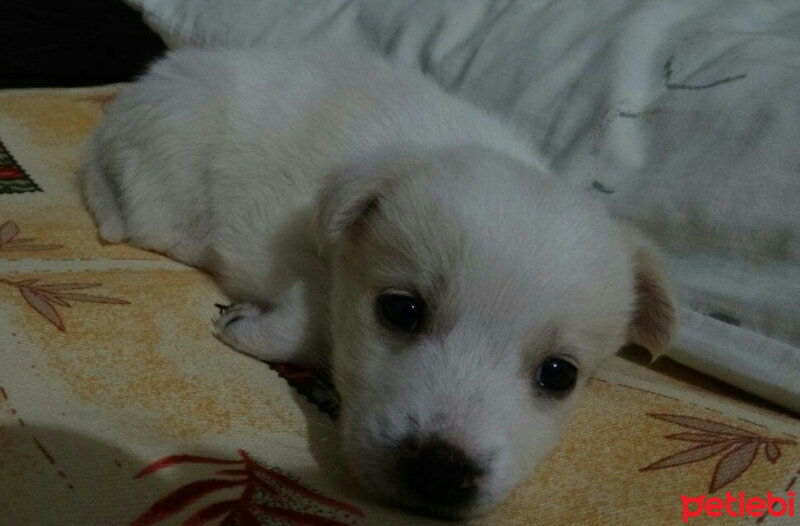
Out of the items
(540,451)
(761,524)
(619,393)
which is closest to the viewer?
(761,524)

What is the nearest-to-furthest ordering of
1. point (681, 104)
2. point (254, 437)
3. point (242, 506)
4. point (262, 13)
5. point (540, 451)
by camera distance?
point (242, 506), point (254, 437), point (540, 451), point (681, 104), point (262, 13)

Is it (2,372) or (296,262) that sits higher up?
(2,372)

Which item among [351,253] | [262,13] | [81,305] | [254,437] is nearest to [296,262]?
[351,253]

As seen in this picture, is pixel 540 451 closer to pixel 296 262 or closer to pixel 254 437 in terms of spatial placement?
pixel 254 437

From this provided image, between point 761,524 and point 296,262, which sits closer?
point 761,524

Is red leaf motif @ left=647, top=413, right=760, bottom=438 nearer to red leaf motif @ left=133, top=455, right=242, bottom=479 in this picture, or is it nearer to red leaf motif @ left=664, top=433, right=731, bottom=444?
red leaf motif @ left=664, top=433, right=731, bottom=444

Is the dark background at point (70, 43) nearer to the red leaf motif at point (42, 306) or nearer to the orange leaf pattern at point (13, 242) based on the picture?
the orange leaf pattern at point (13, 242)

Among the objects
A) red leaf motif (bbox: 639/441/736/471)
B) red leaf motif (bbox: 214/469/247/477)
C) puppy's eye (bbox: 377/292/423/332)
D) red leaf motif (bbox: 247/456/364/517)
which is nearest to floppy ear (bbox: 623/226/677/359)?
red leaf motif (bbox: 639/441/736/471)
